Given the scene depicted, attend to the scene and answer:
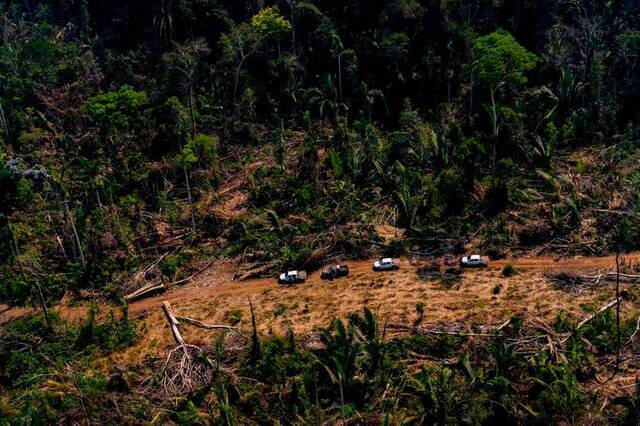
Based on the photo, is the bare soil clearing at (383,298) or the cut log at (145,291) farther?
the cut log at (145,291)

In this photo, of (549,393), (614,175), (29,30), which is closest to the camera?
(549,393)

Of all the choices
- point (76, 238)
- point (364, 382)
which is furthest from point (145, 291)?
point (364, 382)

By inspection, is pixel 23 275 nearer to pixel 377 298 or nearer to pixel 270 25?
pixel 377 298

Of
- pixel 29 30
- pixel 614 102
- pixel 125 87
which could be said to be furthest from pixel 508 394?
pixel 29 30

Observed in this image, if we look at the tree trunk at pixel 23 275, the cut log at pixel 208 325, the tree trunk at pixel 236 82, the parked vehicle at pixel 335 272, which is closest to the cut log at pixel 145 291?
the cut log at pixel 208 325

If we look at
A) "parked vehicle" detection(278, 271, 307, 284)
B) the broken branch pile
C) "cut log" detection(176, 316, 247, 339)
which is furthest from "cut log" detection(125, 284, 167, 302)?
the broken branch pile

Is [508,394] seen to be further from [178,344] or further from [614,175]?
[614,175]

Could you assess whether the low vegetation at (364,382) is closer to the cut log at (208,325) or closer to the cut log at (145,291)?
the cut log at (208,325)
